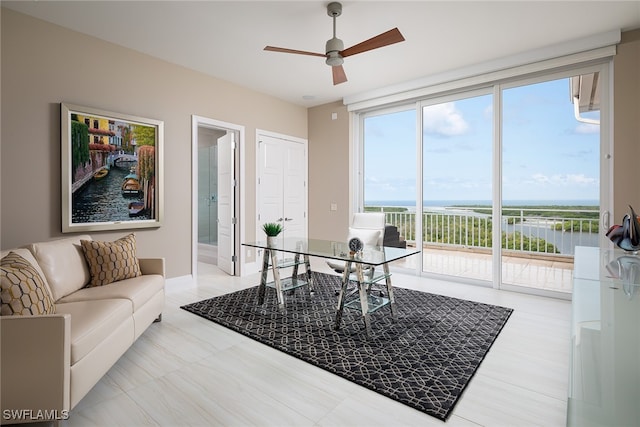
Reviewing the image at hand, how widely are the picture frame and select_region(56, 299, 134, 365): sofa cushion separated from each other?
1.46m

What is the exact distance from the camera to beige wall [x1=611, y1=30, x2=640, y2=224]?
3.23 m

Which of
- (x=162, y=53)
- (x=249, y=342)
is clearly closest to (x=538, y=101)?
(x=249, y=342)

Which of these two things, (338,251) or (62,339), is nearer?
(62,339)

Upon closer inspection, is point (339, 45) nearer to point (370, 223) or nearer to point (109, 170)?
point (370, 223)

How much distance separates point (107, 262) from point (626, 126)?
5.09 metres

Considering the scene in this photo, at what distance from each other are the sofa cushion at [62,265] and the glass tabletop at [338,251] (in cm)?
158

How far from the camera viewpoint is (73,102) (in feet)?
10.5

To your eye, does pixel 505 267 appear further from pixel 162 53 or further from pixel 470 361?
pixel 162 53

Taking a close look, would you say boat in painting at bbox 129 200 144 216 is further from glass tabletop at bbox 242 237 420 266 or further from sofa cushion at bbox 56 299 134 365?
sofa cushion at bbox 56 299 134 365

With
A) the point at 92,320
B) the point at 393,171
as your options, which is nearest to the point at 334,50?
the point at 393,171

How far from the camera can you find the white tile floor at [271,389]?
1714 millimetres

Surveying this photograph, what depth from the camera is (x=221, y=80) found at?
15.0ft

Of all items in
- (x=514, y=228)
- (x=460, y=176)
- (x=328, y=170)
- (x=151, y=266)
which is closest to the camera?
(x=151, y=266)

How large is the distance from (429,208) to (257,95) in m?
3.25
